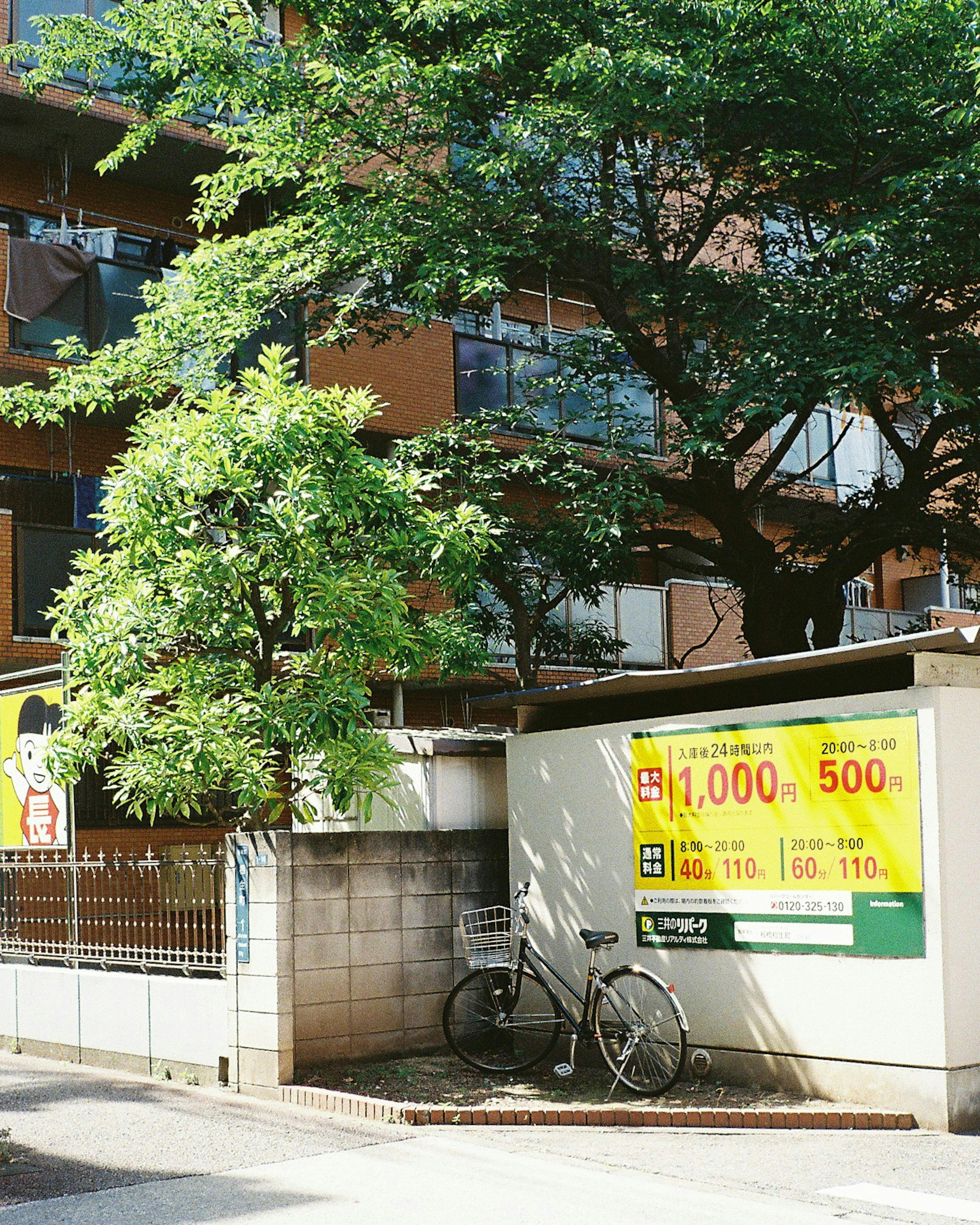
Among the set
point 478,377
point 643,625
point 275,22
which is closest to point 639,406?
point 478,377

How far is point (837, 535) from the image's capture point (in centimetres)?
1744

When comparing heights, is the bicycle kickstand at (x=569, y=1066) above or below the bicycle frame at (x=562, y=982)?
below

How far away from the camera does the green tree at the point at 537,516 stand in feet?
45.4

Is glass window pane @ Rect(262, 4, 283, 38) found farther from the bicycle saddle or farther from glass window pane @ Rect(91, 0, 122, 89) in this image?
the bicycle saddle

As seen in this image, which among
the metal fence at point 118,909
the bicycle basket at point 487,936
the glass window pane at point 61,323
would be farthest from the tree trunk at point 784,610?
the glass window pane at point 61,323

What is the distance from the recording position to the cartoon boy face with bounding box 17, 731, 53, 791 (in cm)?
1251

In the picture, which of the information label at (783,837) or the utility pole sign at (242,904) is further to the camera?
the utility pole sign at (242,904)

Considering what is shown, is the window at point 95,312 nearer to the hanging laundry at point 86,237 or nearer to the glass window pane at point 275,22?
the hanging laundry at point 86,237

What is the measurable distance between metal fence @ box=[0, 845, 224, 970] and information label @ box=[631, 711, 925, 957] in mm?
3274

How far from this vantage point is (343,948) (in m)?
9.95

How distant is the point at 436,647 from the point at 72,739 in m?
3.06

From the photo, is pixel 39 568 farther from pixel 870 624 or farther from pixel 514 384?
pixel 870 624

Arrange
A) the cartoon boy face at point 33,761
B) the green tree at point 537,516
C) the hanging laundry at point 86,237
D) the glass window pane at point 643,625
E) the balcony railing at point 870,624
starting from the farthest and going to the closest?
the balcony railing at point 870,624 < the glass window pane at point 643,625 < the hanging laundry at point 86,237 < the green tree at point 537,516 < the cartoon boy face at point 33,761

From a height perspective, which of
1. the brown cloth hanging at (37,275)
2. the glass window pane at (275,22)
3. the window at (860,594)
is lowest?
the window at (860,594)
